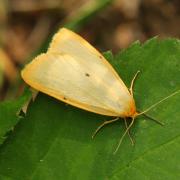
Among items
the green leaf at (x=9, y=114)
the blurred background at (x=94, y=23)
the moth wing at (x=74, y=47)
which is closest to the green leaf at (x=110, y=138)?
the green leaf at (x=9, y=114)

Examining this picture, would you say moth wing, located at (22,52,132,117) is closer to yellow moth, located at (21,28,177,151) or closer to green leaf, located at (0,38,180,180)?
yellow moth, located at (21,28,177,151)

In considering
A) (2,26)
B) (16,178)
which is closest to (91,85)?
(16,178)

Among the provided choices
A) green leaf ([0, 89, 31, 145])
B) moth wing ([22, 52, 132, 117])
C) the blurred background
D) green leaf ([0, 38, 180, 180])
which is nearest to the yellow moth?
moth wing ([22, 52, 132, 117])

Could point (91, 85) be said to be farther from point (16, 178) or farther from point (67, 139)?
point (16, 178)

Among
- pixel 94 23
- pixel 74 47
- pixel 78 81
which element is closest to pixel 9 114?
pixel 78 81

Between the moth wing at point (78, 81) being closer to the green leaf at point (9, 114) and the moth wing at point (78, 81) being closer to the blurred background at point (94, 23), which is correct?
the green leaf at point (9, 114)

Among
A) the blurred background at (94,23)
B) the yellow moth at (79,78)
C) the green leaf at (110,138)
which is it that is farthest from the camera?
the blurred background at (94,23)

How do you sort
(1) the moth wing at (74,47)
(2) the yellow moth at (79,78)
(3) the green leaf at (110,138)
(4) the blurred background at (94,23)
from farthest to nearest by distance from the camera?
(4) the blurred background at (94,23)
(1) the moth wing at (74,47)
(2) the yellow moth at (79,78)
(3) the green leaf at (110,138)
